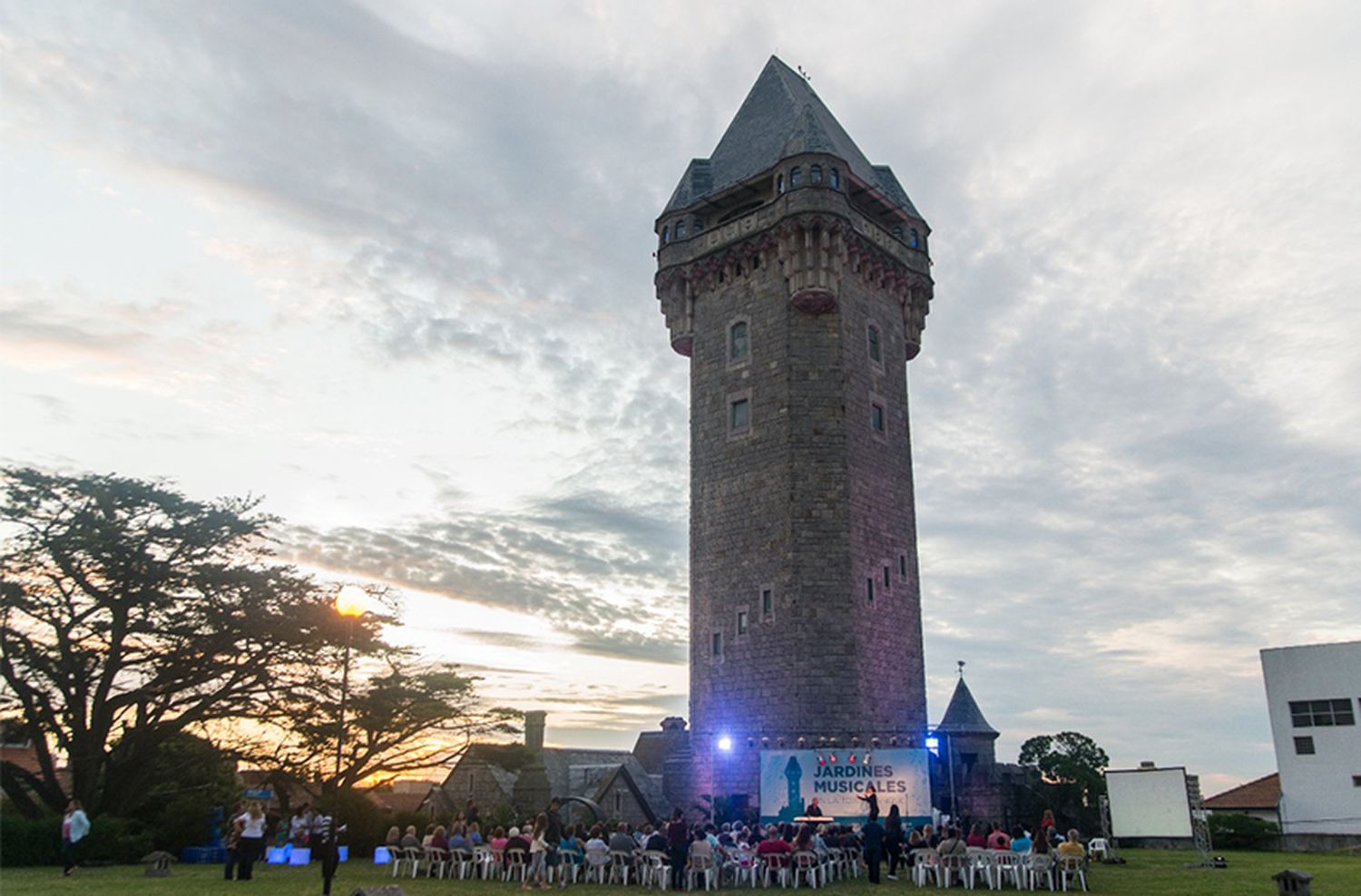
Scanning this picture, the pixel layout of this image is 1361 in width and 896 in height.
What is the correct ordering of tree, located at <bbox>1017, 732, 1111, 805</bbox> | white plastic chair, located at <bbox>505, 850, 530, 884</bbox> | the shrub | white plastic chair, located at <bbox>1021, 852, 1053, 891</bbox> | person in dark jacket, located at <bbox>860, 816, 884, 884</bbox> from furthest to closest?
tree, located at <bbox>1017, 732, 1111, 805</bbox>, the shrub, person in dark jacket, located at <bbox>860, 816, 884, 884</bbox>, white plastic chair, located at <bbox>505, 850, 530, 884</bbox>, white plastic chair, located at <bbox>1021, 852, 1053, 891</bbox>

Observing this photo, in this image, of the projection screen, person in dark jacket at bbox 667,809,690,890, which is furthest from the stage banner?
person in dark jacket at bbox 667,809,690,890

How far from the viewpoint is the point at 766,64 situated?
44.0m

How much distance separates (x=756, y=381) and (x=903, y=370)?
Result: 702cm

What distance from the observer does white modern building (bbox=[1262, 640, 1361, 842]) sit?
4175 cm

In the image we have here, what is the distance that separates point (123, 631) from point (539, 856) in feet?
52.0

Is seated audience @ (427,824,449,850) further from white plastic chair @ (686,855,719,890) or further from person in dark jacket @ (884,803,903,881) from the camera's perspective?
person in dark jacket @ (884,803,903,881)

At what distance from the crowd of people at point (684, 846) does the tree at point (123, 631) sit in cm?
1012

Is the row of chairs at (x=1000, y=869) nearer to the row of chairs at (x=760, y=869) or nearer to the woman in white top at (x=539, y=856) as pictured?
the row of chairs at (x=760, y=869)

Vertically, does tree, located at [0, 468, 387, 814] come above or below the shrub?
above

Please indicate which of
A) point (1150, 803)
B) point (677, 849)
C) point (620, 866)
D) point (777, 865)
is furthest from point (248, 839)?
point (1150, 803)

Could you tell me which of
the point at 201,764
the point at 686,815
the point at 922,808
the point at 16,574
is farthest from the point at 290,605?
the point at 922,808

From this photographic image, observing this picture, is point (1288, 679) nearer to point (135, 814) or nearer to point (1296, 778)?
point (1296, 778)

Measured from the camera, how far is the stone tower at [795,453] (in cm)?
3186

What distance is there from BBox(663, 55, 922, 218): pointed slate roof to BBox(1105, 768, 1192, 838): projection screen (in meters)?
22.8
